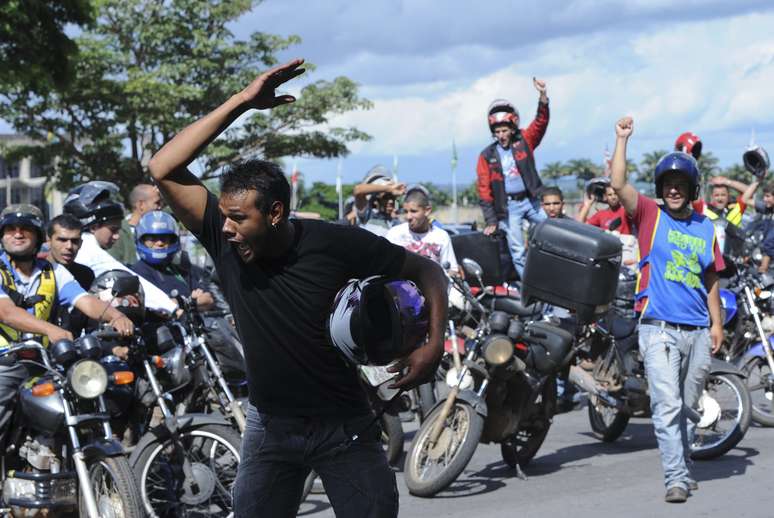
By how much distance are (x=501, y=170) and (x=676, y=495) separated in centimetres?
517

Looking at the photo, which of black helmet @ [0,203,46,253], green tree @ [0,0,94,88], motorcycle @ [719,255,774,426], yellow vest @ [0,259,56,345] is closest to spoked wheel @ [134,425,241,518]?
yellow vest @ [0,259,56,345]

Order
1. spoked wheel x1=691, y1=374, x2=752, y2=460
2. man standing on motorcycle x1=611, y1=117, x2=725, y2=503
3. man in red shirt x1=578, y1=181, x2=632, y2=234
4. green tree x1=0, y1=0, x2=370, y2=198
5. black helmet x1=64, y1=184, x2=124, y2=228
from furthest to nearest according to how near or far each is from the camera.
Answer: green tree x1=0, y1=0, x2=370, y2=198 < man in red shirt x1=578, y1=181, x2=632, y2=234 < black helmet x1=64, y1=184, x2=124, y2=228 < spoked wheel x1=691, y1=374, x2=752, y2=460 < man standing on motorcycle x1=611, y1=117, x2=725, y2=503

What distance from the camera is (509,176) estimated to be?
11461 mm

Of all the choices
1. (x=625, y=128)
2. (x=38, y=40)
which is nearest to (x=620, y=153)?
(x=625, y=128)

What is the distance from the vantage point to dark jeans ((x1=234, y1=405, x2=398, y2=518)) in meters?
3.85

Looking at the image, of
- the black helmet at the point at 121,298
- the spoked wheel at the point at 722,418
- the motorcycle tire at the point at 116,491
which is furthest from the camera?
the spoked wheel at the point at 722,418

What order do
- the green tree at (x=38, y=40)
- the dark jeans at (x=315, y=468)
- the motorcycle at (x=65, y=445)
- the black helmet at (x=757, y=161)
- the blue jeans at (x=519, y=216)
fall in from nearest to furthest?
1. the dark jeans at (x=315, y=468)
2. the motorcycle at (x=65, y=445)
3. the blue jeans at (x=519, y=216)
4. the black helmet at (x=757, y=161)
5. the green tree at (x=38, y=40)

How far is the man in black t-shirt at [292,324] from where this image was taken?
3.86 metres

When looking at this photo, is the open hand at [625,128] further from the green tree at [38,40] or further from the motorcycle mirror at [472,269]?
the green tree at [38,40]

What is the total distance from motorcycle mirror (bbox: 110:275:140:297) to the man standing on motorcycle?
288cm

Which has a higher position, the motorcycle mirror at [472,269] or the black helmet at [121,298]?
the black helmet at [121,298]

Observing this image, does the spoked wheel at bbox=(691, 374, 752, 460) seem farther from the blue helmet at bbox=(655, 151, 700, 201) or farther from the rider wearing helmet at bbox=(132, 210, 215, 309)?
the rider wearing helmet at bbox=(132, 210, 215, 309)

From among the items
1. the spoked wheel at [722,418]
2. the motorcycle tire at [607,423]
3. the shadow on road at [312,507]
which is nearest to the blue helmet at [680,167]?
the spoked wheel at [722,418]

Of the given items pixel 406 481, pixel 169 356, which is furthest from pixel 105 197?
pixel 406 481
